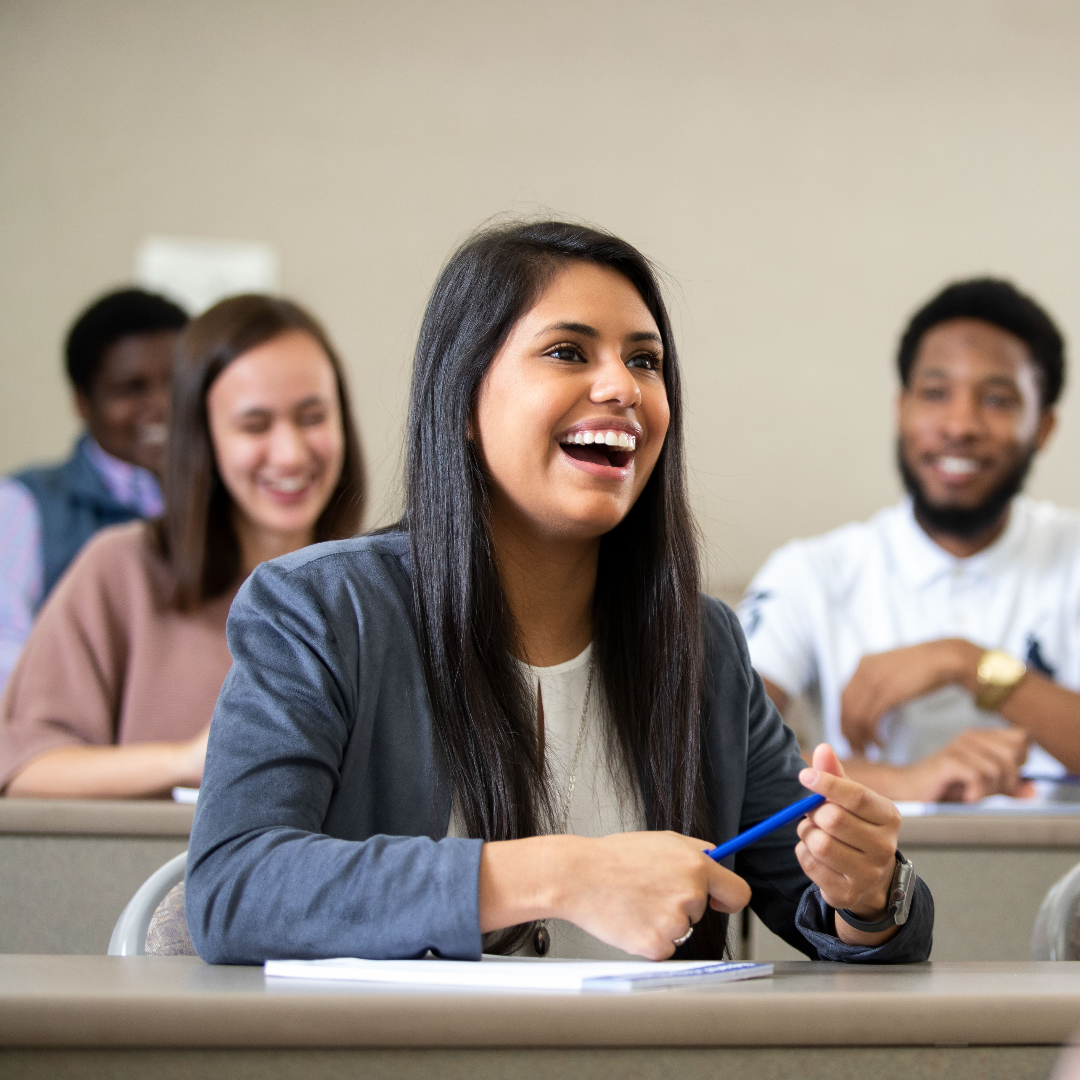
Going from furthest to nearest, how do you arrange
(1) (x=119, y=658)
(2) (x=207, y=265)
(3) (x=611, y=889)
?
(2) (x=207, y=265)
(1) (x=119, y=658)
(3) (x=611, y=889)

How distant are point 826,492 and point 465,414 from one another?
2.55 m

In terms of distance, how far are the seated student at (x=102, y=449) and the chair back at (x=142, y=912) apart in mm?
2046

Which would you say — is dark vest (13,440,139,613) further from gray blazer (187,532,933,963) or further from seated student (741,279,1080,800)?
gray blazer (187,532,933,963)

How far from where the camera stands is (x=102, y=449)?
3234 millimetres

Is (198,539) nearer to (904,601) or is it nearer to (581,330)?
(581,330)

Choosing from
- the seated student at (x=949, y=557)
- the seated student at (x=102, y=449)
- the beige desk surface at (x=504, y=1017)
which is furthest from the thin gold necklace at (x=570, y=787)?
the seated student at (x=102, y=449)

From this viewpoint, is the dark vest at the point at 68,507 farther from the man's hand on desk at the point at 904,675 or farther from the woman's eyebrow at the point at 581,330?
the woman's eyebrow at the point at 581,330

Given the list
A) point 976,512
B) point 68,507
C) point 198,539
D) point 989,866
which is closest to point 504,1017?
point 989,866

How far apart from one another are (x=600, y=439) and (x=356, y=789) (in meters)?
0.37

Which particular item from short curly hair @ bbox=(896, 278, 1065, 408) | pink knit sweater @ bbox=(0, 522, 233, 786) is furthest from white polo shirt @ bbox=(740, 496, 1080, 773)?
pink knit sweater @ bbox=(0, 522, 233, 786)

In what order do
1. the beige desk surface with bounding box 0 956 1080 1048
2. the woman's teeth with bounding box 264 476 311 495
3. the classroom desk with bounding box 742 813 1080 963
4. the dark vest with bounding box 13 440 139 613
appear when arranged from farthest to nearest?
the dark vest with bounding box 13 440 139 613
the woman's teeth with bounding box 264 476 311 495
the classroom desk with bounding box 742 813 1080 963
the beige desk surface with bounding box 0 956 1080 1048

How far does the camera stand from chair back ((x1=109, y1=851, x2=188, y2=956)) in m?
1.06

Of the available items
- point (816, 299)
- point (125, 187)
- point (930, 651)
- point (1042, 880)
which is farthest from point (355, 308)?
point (1042, 880)

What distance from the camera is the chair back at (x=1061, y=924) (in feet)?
4.02
